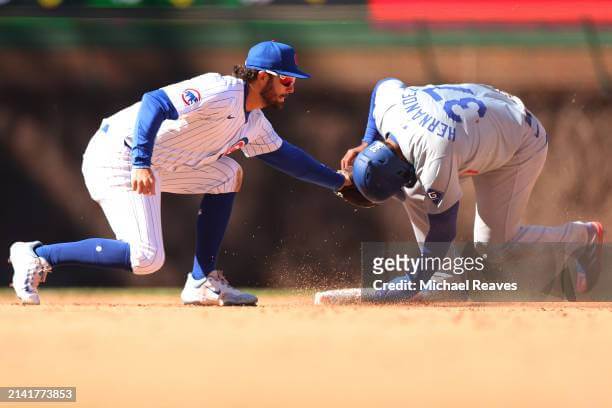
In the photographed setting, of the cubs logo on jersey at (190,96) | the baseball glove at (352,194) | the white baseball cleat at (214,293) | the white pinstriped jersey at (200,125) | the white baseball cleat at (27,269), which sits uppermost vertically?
the cubs logo on jersey at (190,96)

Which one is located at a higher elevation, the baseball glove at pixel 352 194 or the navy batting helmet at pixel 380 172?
the navy batting helmet at pixel 380 172

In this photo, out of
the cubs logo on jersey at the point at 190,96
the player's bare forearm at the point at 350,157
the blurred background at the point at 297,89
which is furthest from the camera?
the blurred background at the point at 297,89

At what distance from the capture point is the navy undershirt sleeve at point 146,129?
5.09m

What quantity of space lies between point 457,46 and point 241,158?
1.86m

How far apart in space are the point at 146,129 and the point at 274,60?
0.78 metres

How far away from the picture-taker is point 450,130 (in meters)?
5.37

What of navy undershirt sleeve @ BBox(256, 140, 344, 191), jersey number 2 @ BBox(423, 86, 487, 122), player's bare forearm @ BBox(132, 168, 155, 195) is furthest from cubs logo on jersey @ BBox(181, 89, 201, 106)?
jersey number 2 @ BBox(423, 86, 487, 122)

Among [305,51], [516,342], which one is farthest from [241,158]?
[516,342]

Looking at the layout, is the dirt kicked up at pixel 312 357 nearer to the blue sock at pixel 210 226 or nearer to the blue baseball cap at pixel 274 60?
the blue sock at pixel 210 226

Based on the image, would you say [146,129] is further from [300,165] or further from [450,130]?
[450,130]

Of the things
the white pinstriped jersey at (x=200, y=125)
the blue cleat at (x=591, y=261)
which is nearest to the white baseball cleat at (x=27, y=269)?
the white pinstriped jersey at (x=200, y=125)

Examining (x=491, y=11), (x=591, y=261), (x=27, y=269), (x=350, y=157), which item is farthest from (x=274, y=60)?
(x=491, y=11)

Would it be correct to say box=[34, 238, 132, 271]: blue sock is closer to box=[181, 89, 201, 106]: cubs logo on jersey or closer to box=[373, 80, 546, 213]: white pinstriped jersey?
box=[181, 89, 201, 106]: cubs logo on jersey

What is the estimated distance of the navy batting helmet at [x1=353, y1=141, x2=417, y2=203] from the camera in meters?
5.54
